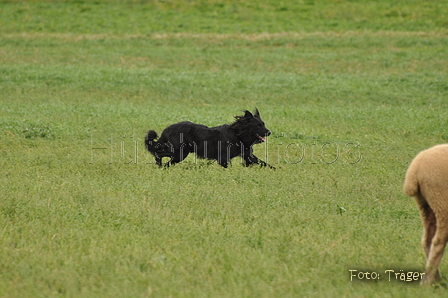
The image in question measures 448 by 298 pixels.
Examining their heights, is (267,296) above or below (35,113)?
above

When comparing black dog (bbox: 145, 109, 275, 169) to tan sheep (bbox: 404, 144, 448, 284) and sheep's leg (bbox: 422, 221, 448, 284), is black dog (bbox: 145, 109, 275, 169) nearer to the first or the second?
tan sheep (bbox: 404, 144, 448, 284)

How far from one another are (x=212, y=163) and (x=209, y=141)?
625mm

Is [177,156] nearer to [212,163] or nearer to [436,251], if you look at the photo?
[212,163]

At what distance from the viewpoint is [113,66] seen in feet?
85.4

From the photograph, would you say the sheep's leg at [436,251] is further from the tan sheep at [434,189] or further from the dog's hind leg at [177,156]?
the dog's hind leg at [177,156]

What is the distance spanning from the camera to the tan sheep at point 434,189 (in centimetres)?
534

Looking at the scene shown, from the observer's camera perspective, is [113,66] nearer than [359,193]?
No

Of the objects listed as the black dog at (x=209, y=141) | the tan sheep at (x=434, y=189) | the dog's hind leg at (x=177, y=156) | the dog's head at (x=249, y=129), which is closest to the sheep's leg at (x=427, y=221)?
the tan sheep at (x=434, y=189)

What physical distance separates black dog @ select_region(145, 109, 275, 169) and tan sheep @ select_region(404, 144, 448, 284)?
5909 millimetres

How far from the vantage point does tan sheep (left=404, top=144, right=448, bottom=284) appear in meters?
5.34

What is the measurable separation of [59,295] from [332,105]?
16.4 m

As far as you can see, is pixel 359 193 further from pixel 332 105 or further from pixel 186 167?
pixel 332 105

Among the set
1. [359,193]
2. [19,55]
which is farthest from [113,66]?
[359,193]

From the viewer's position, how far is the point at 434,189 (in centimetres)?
537
